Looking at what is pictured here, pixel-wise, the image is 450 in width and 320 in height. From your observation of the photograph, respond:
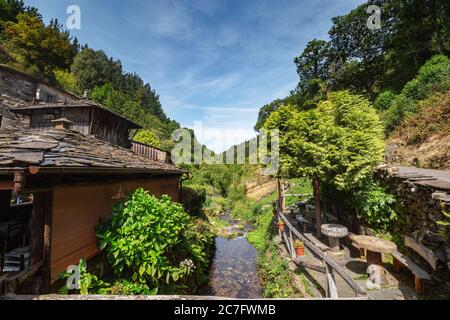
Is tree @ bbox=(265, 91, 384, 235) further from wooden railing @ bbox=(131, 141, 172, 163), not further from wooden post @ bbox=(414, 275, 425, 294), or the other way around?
wooden railing @ bbox=(131, 141, 172, 163)

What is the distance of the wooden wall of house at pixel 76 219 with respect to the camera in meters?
4.74

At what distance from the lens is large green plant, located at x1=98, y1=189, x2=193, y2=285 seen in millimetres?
5203

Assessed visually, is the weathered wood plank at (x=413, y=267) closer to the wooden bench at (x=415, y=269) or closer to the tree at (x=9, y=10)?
the wooden bench at (x=415, y=269)

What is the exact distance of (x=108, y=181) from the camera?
6582 millimetres

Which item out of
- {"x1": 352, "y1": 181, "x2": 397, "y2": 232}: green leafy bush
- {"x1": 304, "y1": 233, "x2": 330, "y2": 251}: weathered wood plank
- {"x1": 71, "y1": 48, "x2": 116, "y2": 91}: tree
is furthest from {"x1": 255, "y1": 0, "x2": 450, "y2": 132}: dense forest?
{"x1": 71, "y1": 48, "x2": 116, "y2": 91}: tree

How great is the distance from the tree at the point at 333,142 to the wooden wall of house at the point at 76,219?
6.82 meters

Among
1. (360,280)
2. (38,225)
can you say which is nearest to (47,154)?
(38,225)

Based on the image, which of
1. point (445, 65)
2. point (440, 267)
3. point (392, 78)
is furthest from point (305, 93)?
point (440, 267)

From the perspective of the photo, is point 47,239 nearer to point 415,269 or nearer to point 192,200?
point 415,269

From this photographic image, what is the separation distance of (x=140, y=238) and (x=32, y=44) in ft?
139

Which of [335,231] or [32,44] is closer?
[335,231]

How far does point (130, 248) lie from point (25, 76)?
24.3m

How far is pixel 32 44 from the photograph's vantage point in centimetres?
3120
